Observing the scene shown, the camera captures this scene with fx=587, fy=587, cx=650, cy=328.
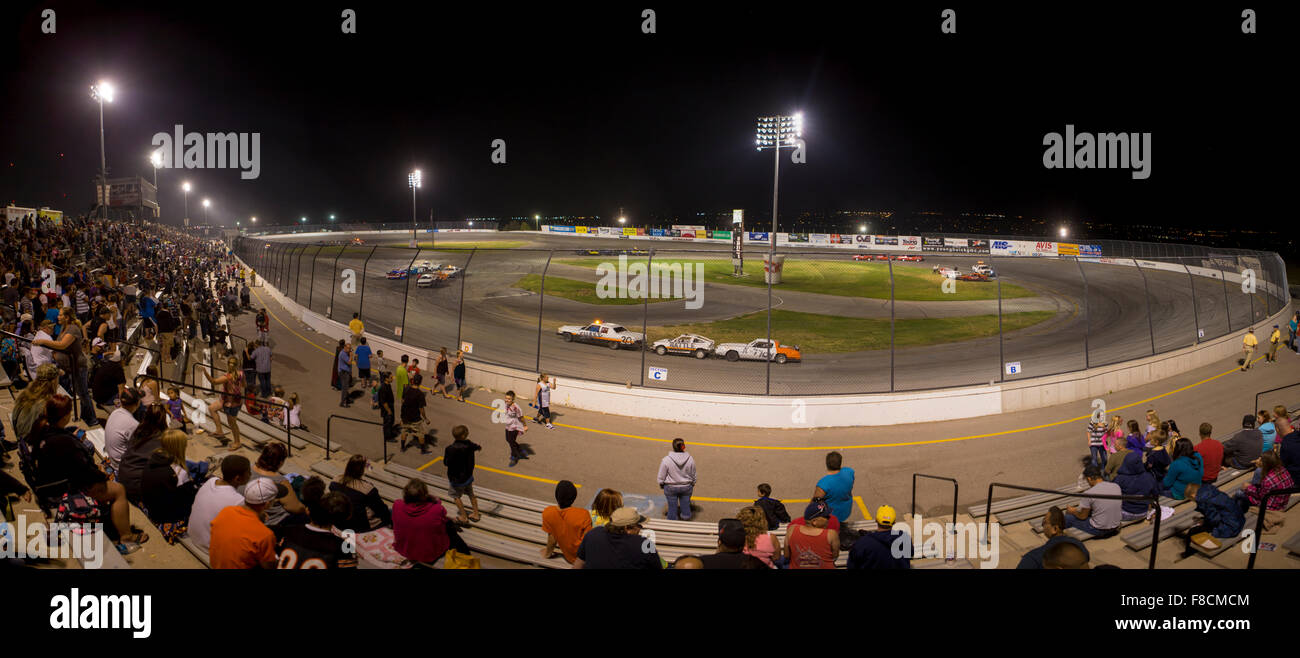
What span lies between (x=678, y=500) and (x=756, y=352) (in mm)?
10827

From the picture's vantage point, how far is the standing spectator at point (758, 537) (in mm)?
5762

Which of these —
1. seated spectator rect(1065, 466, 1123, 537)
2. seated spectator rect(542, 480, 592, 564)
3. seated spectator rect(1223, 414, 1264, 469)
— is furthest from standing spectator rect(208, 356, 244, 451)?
seated spectator rect(1223, 414, 1264, 469)

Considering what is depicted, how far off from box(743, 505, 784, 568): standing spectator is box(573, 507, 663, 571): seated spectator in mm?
959

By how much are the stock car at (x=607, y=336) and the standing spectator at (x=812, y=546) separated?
15.4 metres

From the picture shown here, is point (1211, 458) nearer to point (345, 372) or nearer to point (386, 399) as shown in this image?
point (386, 399)

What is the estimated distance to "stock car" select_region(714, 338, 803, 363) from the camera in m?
19.5

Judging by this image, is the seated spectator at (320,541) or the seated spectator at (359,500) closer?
the seated spectator at (320,541)

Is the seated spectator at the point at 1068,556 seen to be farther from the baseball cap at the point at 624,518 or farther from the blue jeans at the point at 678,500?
the blue jeans at the point at 678,500

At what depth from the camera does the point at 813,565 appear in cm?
568

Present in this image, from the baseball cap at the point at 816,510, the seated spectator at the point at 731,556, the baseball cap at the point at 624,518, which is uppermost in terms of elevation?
the baseball cap at the point at 624,518

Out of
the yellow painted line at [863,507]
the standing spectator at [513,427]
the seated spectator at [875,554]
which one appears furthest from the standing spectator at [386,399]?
the seated spectator at [875,554]
